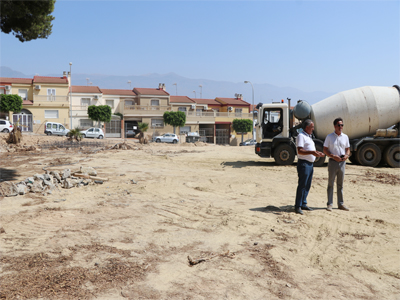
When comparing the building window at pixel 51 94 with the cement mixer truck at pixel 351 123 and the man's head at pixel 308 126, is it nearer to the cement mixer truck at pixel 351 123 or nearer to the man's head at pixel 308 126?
the cement mixer truck at pixel 351 123

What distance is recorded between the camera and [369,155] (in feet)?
52.0

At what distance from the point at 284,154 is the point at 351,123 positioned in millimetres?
3216

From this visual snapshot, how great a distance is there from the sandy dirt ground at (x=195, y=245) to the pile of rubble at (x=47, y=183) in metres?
0.37

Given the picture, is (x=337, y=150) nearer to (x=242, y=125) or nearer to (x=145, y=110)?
(x=145, y=110)

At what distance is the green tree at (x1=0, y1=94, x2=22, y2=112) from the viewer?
4366 centimetres

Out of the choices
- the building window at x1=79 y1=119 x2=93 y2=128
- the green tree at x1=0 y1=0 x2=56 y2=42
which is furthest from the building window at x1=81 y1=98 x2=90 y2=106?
the green tree at x1=0 y1=0 x2=56 y2=42

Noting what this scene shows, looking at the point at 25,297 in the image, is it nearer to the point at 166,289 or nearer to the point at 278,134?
the point at 166,289

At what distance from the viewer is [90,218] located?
24.2 feet

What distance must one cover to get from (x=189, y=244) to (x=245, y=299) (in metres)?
1.94

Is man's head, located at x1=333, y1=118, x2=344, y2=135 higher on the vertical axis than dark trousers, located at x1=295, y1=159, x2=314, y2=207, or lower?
higher

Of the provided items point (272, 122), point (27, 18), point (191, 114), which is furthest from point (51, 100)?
point (272, 122)

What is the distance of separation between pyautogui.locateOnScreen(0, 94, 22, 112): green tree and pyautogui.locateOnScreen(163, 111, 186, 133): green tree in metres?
19.8

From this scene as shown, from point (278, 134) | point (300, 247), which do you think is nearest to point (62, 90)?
point (278, 134)

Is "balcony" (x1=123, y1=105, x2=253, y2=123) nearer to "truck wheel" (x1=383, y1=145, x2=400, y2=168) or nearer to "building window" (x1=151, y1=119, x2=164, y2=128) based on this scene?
"building window" (x1=151, y1=119, x2=164, y2=128)
